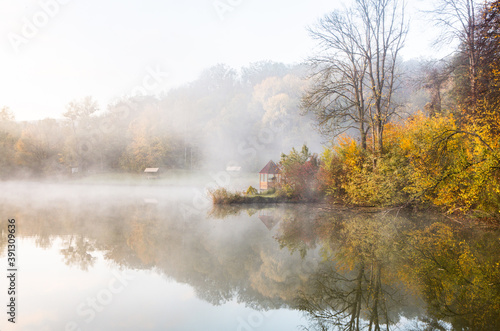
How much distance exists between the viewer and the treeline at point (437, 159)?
41.2ft

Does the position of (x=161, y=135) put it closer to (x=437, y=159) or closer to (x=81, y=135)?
(x=81, y=135)

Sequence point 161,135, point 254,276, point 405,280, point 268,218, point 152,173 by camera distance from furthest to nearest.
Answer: point 161,135, point 152,173, point 268,218, point 254,276, point 405,280

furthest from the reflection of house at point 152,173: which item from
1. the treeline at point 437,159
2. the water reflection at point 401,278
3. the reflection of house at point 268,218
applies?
the water reflection at point 401,278

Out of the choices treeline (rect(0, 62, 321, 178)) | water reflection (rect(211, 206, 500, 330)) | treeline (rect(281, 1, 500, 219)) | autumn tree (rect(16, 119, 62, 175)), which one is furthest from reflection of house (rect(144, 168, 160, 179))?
water reflection (rect(211, 206, 500, 330))

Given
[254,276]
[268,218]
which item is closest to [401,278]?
[254,276]

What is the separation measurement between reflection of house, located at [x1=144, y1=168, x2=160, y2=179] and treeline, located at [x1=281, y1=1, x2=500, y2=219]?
23529mm

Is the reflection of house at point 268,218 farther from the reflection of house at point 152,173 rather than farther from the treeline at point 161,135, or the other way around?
the treeline at point 161,135

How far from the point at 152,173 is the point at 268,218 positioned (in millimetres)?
30632

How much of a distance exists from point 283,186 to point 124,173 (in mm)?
31010

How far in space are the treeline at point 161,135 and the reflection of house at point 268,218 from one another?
3027 centimetres

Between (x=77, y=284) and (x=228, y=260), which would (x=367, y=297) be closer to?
(x=228, y=260)

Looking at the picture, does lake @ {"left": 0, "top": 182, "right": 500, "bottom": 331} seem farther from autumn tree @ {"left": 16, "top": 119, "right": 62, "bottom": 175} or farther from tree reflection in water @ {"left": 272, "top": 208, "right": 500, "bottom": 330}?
autumn tree @ {"left": 16, "top": 119, "right": 62, "bottom": 175}

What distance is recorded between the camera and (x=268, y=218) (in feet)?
56.8

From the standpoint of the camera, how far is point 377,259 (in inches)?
363
